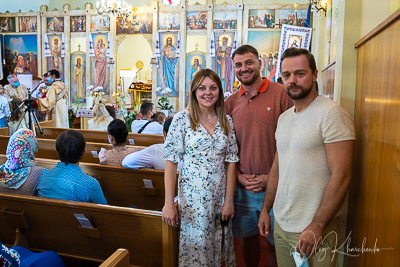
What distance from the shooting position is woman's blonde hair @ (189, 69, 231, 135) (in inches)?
87.8

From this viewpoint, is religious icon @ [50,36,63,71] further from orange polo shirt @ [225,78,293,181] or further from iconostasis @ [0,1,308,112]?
orange polo shirt @ [225,78,293,181]

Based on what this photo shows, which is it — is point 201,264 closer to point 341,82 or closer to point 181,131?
point 181,131

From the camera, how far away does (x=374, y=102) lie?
1688 mm

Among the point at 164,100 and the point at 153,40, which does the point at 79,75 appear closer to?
the point at 153,40

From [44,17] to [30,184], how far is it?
39.9ft

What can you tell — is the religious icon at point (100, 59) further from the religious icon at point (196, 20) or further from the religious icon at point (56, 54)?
the religious icon at point (196, 20)

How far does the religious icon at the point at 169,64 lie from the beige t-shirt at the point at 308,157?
34.7 feet

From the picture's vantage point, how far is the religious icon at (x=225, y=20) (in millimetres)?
11562

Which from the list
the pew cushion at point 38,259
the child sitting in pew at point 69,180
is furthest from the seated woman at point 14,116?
the pew cushion at point 38,259

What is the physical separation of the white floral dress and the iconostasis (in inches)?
368

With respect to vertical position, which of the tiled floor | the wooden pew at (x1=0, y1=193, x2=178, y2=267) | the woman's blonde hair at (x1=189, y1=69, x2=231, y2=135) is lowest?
the tiled floor

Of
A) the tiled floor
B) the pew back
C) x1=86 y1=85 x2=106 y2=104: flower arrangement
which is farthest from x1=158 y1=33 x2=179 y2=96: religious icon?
the tiled floor

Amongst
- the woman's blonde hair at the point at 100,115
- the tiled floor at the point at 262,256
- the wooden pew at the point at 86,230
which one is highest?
the woman's blonde hair at the point at 100,115

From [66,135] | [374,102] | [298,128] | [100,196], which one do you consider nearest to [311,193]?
[298,128]
